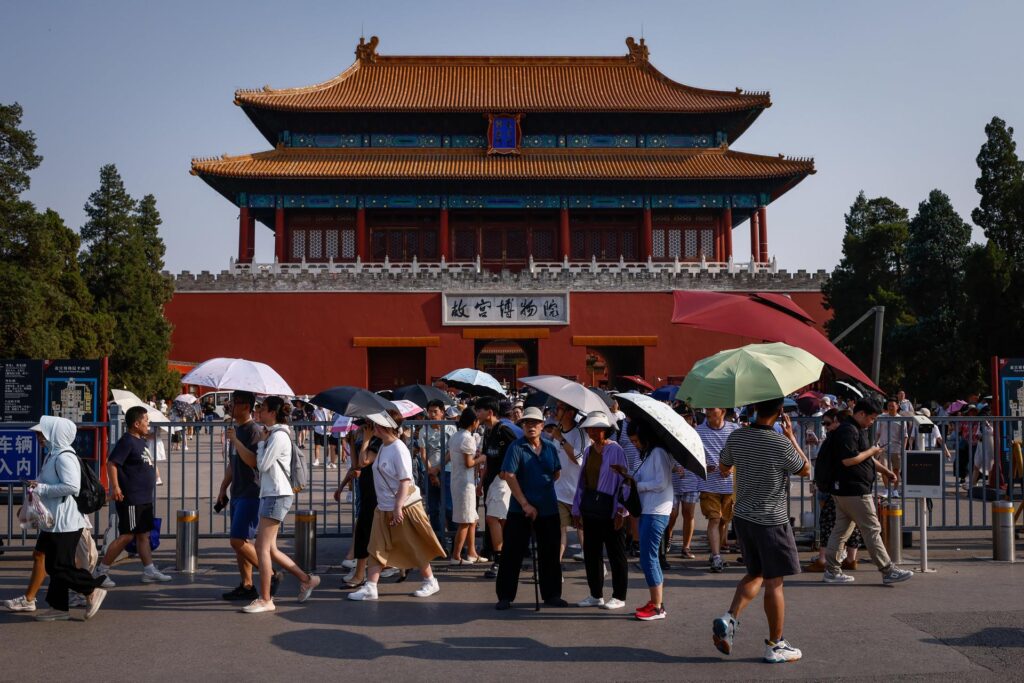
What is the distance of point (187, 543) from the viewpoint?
7148 millimetres

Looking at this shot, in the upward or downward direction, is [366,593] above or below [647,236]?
below

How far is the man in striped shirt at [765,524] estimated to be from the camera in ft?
15.7

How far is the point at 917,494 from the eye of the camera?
7.20m

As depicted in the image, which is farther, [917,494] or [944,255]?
[944,255]

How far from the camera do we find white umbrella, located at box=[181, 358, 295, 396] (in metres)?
7.33

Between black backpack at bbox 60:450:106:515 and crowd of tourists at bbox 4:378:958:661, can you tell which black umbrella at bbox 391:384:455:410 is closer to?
crowd of tourists at bbox 4:378:958:661

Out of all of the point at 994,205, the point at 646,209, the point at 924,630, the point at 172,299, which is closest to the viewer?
the point at 924,630

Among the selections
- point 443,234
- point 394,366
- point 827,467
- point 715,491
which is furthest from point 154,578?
point 443,234

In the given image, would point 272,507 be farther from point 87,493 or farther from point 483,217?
point 483,217

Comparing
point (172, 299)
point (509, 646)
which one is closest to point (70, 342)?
point (172, 299)

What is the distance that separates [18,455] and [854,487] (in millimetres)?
6470

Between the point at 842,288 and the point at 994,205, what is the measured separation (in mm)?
8423

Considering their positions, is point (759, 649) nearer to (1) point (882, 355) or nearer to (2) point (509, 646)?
(2) point (509, 646)

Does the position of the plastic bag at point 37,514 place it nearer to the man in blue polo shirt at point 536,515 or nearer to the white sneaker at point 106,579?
the white sneaker at point 106,579
